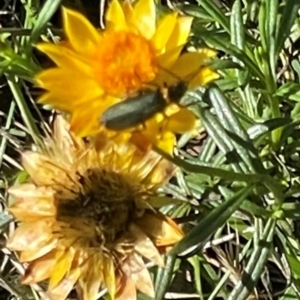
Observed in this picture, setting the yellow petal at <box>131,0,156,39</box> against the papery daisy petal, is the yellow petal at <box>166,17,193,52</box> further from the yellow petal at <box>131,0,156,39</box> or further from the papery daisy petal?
the papery daisy petal

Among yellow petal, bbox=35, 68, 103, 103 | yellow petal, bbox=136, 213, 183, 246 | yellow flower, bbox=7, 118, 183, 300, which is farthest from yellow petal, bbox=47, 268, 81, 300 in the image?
yellow petal, bbox=35, 68, 103, 103

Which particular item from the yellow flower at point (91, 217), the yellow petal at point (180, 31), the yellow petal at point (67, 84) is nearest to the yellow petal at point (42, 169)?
the yellow flower at point (91, 217)

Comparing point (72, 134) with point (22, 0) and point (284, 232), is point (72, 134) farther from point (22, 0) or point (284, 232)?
point (22, 0)

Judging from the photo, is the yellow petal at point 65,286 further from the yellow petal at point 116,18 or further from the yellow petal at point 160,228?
the yellow petal at point 116,18

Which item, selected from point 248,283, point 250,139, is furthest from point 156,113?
point 248,283

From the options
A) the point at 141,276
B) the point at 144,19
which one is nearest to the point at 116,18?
the point at 144,19
